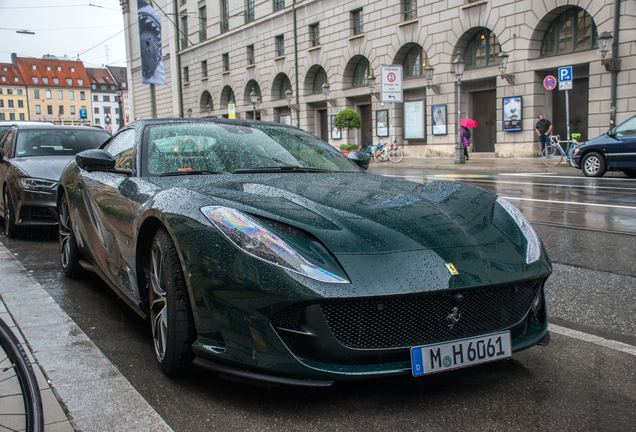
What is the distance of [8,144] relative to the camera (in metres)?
8.47

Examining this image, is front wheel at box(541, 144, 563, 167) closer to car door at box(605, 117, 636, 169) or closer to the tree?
car door at box(605, 117, 636, 169)

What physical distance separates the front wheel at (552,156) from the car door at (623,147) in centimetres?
420

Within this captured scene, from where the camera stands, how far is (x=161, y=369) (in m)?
2.96

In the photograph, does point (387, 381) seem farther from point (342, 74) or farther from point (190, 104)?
point (190, 104)

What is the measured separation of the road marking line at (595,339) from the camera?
3.20 m

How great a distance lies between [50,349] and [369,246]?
200 cm

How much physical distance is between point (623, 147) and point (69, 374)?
47.4 feet

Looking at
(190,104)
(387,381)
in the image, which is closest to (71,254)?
(387,381)

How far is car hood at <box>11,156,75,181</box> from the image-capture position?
290 inches

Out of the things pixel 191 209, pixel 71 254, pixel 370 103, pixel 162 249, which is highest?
pixel 370 103

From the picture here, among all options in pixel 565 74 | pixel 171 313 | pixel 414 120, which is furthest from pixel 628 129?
pixel 414 120

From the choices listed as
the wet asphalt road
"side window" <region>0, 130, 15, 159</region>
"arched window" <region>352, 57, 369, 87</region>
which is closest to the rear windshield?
"side window" <region>0, 130, 15, 159</region>

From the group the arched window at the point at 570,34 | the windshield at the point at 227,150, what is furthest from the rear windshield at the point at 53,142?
the arched window at the point at 570,34

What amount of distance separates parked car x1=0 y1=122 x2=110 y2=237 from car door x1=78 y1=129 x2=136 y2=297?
118 inches
